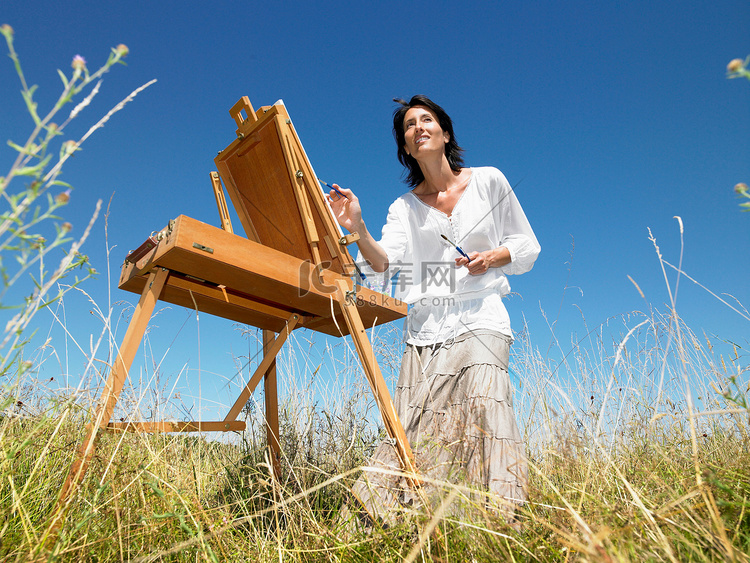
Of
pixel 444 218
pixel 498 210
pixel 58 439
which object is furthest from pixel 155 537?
pixel 498 210

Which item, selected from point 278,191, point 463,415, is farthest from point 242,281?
point 463,415

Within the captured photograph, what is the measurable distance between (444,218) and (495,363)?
0.82 m

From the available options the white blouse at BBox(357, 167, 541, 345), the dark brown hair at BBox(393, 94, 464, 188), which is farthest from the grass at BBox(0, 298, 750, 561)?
the dark brown hair at BBox(393, 94, 464, 188)

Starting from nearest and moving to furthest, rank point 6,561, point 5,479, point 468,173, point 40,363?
point 6,561 < point 5,479 < point 40,363 < point 468,173

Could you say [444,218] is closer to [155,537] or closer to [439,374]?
[439,374]

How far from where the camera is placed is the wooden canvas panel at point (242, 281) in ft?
4.82

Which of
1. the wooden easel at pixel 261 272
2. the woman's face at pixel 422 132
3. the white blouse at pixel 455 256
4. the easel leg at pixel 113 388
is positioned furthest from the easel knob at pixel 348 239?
the woman's face at pixel 422 132

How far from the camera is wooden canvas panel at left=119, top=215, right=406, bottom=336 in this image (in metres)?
1.47

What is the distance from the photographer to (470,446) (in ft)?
5.95

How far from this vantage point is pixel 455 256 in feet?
7.59

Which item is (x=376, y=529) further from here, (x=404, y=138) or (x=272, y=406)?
(x=404, y=138)

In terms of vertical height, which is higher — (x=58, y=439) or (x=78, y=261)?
(x=78, y=261)

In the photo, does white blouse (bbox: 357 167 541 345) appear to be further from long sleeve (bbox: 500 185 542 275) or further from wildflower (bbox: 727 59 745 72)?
wildflower (bbox: 727 59 745 72)

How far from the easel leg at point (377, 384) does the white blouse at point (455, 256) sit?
555 mm
